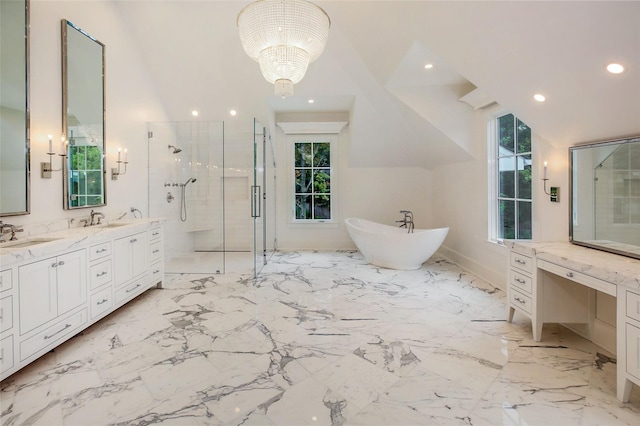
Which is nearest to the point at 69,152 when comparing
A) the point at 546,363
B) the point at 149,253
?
the point at 149,253

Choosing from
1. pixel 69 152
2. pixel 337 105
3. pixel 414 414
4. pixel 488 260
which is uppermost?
pixel 337 105

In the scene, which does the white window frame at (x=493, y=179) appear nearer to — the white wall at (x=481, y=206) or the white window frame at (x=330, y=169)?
the white wall at (x=481, y=206)

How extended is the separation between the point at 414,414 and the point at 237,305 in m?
2.04

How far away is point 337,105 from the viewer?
17.2ft

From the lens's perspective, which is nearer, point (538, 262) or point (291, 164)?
point (538, 262)

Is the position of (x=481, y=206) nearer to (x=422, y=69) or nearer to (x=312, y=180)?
(x=422, y=69)

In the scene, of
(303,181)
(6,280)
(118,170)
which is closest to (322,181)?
(303,181)

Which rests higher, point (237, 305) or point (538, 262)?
point (538, 262)

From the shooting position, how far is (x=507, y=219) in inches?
146

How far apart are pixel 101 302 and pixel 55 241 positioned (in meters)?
0.71

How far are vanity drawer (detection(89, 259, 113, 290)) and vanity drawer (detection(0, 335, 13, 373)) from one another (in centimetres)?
73

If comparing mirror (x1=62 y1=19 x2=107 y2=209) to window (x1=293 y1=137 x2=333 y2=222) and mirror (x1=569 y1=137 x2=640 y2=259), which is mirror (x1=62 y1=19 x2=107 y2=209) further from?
mirror (x1=569 y1=137 x2=640 y2=259)

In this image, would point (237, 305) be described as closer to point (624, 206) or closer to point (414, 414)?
point (414, 414)

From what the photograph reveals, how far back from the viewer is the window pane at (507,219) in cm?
361
